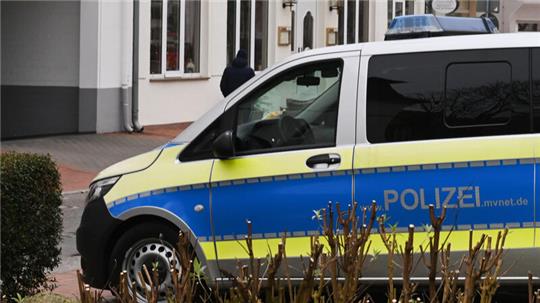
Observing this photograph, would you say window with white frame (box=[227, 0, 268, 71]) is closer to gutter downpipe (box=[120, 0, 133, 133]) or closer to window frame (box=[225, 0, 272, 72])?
window frame (box=[225, 0, 272, 72])

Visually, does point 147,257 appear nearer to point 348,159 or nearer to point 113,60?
point 348,159

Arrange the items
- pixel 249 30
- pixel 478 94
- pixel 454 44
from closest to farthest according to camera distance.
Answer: pixel 478 94 → pixel 454 44 → pixel 249 30

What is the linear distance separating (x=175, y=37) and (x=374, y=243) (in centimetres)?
1711

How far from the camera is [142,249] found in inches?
315

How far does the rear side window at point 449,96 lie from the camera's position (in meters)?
7.45

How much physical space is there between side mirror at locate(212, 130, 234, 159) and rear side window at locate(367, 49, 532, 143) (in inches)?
37.2

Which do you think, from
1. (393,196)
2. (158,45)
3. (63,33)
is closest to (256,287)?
(393,196)

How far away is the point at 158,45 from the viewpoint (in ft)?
76.8

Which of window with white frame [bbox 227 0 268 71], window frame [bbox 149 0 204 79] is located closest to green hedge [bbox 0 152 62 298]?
window frame [bbox 149 0 204 79]

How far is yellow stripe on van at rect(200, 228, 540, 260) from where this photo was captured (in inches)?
286

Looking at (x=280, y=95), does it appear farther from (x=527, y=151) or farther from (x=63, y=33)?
(x=63, y=33)

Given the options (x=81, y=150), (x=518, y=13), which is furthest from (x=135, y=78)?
(x=518, y=13)

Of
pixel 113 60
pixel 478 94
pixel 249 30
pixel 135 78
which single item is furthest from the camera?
pixel 249 30

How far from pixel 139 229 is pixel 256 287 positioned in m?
4.26
